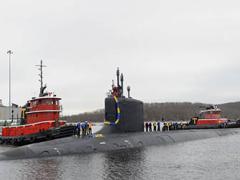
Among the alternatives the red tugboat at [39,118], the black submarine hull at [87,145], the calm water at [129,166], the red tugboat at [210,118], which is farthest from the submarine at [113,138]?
the red tugboat at [210,118]

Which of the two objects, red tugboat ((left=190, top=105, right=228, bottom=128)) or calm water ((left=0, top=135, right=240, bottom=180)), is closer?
calm water ((left=0, top=135, right=240, bottom=180))

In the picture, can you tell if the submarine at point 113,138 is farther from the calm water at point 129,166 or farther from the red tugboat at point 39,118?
Answer: the red tugboat at point 39,118

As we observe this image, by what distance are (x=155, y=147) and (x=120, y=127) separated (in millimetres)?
2518

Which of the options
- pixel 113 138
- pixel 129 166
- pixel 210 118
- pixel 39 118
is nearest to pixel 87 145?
pixel 113 138

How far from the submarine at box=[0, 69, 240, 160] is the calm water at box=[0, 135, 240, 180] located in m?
0.79

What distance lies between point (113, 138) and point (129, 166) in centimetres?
598

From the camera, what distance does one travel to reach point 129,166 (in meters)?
15.7

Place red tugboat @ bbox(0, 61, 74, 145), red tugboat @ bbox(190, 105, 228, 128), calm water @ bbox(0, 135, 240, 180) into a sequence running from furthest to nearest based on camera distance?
red tugboat @ bbox(190, 105, 228, 128) < red tugboat @ bbox(0, 61, 74, 145) < calm water @ bbox(0, 135, 240, 180)

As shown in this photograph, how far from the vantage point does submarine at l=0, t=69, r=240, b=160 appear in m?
18.0

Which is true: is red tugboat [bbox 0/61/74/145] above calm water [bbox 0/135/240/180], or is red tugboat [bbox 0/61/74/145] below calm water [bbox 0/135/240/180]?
above

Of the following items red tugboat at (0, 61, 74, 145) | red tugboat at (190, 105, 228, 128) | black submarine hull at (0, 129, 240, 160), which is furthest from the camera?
red tugboat at (190, 105, 228, 128)

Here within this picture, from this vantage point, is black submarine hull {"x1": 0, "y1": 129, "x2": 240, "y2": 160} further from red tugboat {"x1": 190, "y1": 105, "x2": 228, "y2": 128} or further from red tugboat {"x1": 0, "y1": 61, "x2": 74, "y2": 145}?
red tugboat {"x1": 190, "y1": 105, "x2": 228, "y2": 128}

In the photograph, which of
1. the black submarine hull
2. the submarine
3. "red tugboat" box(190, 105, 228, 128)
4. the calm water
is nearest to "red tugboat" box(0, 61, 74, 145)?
the submarine

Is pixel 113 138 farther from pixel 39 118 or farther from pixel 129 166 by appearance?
pixel 39 118
